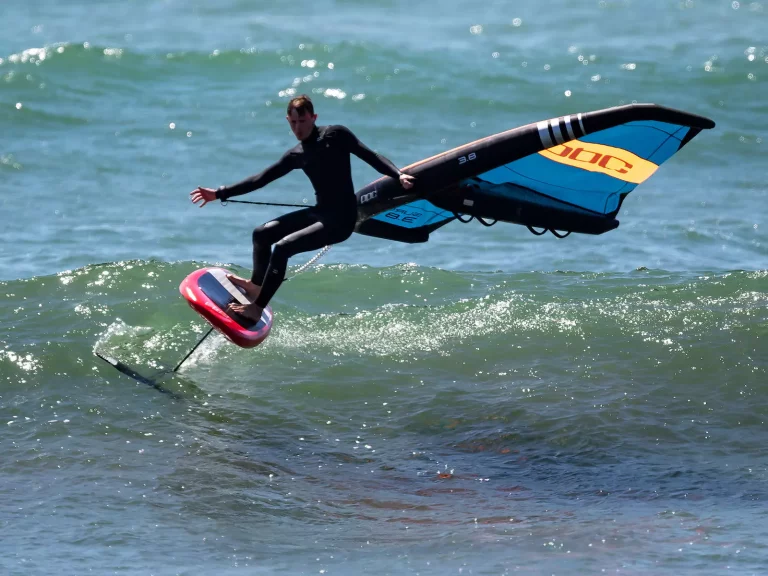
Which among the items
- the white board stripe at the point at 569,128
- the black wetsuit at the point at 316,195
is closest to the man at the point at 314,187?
the black wetsuit at the point at 316,195

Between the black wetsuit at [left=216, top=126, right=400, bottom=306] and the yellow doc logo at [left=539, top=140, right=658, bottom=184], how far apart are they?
1.43 metres

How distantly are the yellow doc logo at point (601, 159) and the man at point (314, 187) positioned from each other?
1.29 m

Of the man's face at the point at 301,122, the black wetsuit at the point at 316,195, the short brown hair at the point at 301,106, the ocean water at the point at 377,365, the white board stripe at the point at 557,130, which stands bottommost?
the ocean water at the point at 377,365

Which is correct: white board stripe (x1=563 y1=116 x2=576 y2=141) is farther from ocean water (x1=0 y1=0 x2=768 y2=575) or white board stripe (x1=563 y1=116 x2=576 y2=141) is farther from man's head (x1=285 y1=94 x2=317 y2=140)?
ocean water (x1=0 y1=0 x2=768 y2=575)

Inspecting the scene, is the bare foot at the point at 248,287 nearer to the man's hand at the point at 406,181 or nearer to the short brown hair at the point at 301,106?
the man's hand at the point at 406,181

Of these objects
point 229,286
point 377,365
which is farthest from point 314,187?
point 377,365

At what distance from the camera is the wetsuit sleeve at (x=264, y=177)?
23.8ft

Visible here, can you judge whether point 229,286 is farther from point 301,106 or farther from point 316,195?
point 301,106

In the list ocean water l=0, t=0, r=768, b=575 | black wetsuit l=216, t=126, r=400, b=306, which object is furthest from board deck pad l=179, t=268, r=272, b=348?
ocean water l=0, t=0, r=768, b=575

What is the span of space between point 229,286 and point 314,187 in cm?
124

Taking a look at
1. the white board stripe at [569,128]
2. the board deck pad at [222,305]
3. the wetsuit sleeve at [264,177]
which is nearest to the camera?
the wetsuit sleeve at [264,177]

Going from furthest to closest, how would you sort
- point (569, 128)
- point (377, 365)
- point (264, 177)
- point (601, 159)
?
1. point (377, 365)
2. point (601, 159)
3. point (569, 128)
4. point (264, 177)

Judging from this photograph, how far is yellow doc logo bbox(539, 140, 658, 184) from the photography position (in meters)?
7.82

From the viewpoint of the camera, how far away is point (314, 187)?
24.2 feet
